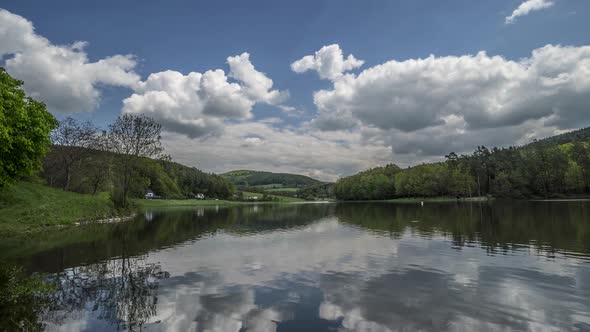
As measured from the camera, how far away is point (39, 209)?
38688 mm

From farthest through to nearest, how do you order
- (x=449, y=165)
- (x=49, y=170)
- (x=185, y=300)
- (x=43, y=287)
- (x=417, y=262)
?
(x=449, y=165) → (x=49, y=170) → (x=417, y=262) → (x=43, y=287) → (x=185, y=300)

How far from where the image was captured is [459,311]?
37.8 feet

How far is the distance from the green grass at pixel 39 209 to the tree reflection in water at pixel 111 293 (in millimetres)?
22266

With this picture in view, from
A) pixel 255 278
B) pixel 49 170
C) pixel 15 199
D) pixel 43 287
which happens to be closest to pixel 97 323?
pixel 43 287

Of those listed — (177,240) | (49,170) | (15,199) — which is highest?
(49,170)

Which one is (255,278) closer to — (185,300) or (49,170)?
(185,300)

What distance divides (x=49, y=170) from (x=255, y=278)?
233ft

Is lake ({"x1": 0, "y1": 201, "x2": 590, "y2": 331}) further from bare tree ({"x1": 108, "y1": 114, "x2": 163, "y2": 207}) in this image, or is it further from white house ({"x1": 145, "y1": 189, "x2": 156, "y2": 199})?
white house ({"x1": 145, "y1": 189, "x2": 156, "y2": 199})

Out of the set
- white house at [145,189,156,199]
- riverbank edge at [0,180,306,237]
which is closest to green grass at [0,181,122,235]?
riverbank edge at [0,180,306,237]

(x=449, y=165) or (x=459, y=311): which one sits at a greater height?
(x=449, y=165)

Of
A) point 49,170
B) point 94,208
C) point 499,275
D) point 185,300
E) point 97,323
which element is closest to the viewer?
point 97,323

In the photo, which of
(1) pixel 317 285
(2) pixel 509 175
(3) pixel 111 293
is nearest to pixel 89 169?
(3) pixel 111 293

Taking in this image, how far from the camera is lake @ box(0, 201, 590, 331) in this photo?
10.8m

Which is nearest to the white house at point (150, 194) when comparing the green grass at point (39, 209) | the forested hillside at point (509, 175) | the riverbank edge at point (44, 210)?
the riverbank edge at point (44, 210)
